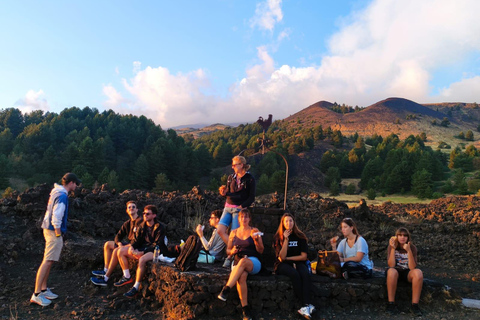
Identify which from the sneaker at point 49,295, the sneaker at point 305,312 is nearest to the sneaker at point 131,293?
the sneaker at point 49,295

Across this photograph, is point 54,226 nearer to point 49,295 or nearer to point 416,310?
point 49,295

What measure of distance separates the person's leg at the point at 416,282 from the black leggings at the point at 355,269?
586 millimetres

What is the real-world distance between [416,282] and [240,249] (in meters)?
2.48

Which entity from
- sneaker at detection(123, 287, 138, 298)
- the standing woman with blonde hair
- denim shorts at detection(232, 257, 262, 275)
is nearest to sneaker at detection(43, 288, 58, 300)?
sneaker at detection(123, 287, 138, 298)

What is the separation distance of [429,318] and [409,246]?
98cm

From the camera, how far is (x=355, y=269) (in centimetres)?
524

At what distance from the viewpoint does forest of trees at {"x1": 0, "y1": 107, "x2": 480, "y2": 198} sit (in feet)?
138

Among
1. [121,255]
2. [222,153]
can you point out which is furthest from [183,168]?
[121,255]

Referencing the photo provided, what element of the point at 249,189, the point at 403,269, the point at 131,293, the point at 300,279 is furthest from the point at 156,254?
the point at 403,269

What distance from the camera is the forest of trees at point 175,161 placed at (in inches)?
1661

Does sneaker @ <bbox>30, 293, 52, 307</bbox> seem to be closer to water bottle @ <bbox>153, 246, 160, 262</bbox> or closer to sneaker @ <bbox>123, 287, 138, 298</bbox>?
sneaker @ <bbox>123, 287, 138, 298</bbox>

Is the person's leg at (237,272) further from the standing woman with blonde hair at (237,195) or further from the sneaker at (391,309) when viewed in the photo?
the sneaker at (391,309)

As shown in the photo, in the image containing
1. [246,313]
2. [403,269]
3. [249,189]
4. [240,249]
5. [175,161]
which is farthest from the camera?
[175,161]

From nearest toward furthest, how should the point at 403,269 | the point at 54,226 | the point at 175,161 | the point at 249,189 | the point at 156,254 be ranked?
the point at 54,226 < the point at 403,269 < the point at 156,254 < the point at 249,189 < the point at 175,161
